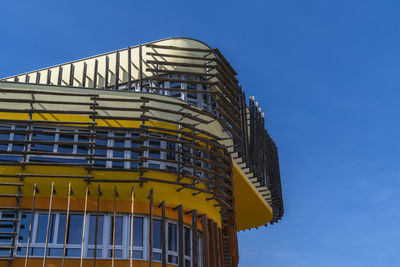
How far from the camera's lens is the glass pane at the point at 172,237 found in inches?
709

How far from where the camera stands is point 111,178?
59.2ft

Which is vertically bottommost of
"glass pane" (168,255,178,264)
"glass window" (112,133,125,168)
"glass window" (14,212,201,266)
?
"glass pane" (168,255,178,264)

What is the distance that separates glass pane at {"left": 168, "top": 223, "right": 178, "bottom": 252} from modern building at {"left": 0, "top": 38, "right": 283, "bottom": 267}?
0.04 meters

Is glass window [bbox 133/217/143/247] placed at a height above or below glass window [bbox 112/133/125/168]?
below

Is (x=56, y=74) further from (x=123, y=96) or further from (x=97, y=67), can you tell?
(x=123, y=96)

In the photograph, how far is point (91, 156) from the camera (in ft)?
58.2

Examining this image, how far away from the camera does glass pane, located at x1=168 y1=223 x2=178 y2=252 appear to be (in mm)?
18000

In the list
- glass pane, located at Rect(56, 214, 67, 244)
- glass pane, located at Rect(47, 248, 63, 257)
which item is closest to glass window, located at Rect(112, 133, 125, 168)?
glass pane, located at Rect(56, 214, 67, 244)

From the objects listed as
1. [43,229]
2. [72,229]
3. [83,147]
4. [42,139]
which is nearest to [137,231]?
Answer: [72,229]

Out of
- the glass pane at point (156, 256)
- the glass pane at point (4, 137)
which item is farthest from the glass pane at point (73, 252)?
the glass pane at point (4, 137)

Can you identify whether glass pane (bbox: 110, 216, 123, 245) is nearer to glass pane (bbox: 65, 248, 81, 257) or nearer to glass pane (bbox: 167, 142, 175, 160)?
glass pane (bbox: 65, 248, 81, 257)

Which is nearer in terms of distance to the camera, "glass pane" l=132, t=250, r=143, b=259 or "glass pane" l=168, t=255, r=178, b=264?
"glass pane" l=132, t=250, r=143, b=259

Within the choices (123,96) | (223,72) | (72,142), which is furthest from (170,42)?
(72,142)

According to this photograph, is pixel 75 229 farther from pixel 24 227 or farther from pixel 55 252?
pixel 24 227
